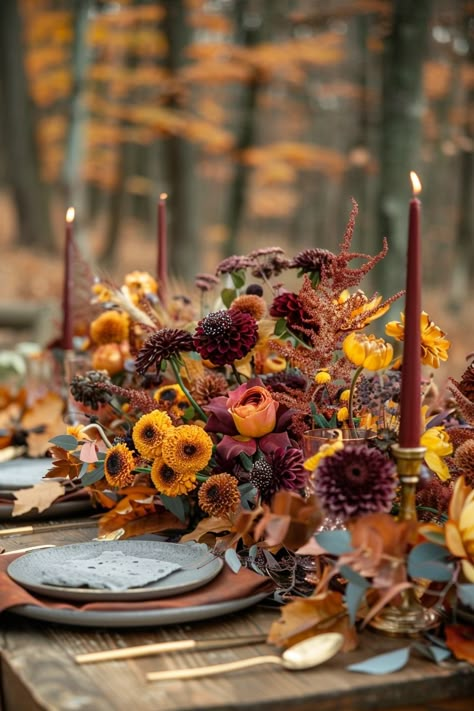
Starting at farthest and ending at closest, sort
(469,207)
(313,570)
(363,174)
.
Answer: (363,174) < (469,207) < (313,570)

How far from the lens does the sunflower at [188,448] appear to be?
1.12 m

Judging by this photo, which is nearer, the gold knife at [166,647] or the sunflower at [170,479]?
the gold knife at [166,647]

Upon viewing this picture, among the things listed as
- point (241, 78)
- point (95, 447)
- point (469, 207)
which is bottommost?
point (95, 447)

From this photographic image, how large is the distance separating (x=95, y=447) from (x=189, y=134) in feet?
23.3

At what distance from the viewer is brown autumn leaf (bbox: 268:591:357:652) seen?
0.85 metres

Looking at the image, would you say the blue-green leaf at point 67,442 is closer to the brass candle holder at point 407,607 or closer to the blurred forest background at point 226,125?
the brass candle holder at point 407,607

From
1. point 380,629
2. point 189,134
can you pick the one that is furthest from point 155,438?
point 189,134

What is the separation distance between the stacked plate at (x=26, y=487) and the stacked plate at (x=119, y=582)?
0.90ft

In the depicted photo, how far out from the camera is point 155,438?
1146mm

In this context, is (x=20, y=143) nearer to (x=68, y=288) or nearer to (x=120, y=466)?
(x=68, y=288)

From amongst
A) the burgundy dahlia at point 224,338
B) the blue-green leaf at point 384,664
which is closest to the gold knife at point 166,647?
the blue-green leaf at point 384,664

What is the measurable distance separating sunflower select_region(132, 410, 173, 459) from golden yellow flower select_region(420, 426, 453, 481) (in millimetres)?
331

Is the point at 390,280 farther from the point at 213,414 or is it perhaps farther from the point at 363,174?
the point at 363,174

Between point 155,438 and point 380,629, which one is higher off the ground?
point 155,438
